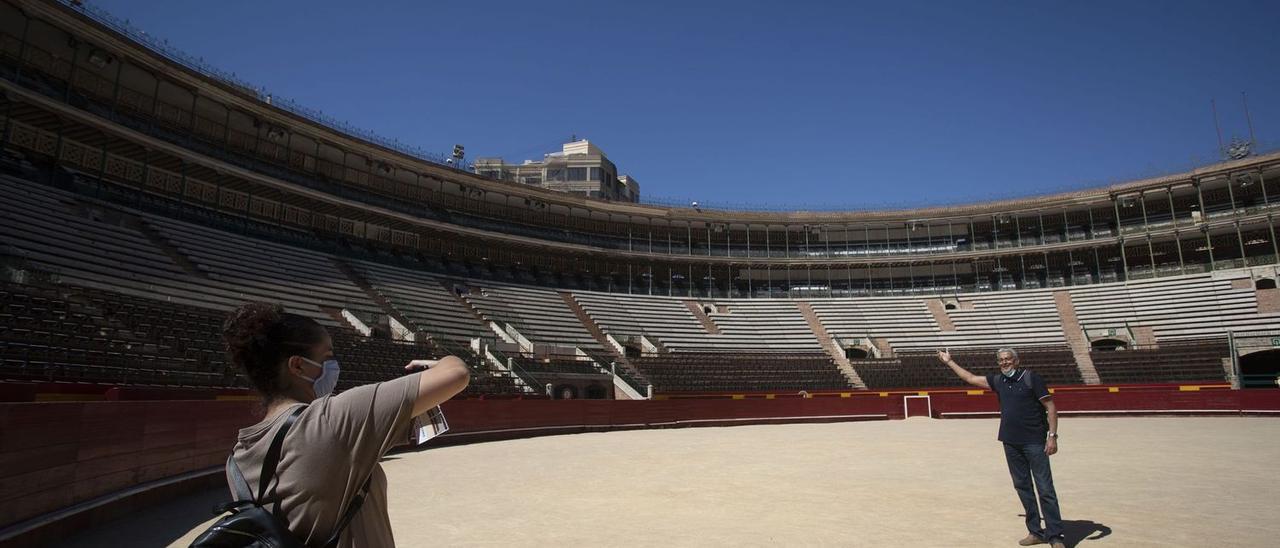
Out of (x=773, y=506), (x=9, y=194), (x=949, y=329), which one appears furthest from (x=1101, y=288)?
(x=9, y=194)

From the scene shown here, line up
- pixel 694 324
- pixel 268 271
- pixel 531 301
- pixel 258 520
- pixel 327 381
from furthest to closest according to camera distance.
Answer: pixel 694 324, pixel 531 301, pixel 268 271, pixel 327 381, pixel 258 520

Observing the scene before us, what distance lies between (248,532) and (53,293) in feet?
62.2

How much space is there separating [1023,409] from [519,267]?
37429mm

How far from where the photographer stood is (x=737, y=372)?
3566cm

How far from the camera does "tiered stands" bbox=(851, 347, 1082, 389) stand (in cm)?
3531

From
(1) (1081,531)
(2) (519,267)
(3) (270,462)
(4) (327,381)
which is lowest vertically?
(1) (1081,531)

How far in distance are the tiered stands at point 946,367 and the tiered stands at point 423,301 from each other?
21.2 meters

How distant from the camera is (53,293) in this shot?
15898 mm

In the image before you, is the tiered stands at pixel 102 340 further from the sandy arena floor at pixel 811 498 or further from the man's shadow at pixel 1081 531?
the man's shadow at pixel 1081 531

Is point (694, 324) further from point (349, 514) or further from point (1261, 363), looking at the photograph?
point (349, 514)

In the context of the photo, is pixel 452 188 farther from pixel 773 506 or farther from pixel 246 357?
pixel 246 357

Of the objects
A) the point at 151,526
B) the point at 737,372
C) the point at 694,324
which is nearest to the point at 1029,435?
the point at 151,526

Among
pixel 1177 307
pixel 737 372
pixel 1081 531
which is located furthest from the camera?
pixel 1177 307

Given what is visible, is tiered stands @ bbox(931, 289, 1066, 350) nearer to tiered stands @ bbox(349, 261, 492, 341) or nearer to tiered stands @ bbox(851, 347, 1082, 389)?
tiered stands @ bbox(851, 347, 1082, 389)
